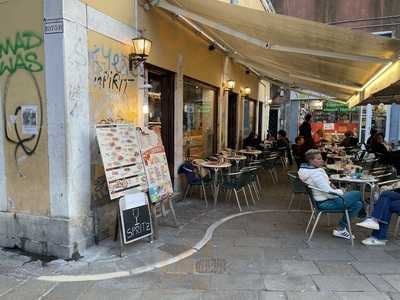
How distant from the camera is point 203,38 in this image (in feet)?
26.0

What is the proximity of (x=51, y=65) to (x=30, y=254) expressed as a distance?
86.0 inches

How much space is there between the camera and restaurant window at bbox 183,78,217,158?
7.53m

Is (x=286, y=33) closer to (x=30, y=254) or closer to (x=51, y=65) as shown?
(x=51, y=65)

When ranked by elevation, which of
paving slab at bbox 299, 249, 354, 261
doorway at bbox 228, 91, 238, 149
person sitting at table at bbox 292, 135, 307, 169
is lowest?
paving slab at bbox 299, 249, 354, 261

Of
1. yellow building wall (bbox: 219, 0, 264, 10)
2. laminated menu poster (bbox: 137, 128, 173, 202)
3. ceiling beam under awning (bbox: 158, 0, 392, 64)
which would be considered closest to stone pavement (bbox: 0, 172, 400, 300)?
laminated menu poster (bbox: 137, 128, 173, 202)

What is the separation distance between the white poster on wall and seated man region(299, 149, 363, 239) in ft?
11.2

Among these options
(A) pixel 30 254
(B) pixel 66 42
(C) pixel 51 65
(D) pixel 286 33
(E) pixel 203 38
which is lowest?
(A) pixel 30 254

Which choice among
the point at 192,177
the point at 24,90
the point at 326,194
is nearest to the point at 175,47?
the point at 192,177

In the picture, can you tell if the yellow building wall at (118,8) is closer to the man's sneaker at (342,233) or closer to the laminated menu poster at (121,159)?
the laminated menu poster at (121,159)

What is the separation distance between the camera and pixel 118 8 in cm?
475

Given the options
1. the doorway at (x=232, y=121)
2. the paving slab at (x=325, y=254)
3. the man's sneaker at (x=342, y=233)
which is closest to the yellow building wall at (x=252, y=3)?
the doorway at (x=232, y=121)

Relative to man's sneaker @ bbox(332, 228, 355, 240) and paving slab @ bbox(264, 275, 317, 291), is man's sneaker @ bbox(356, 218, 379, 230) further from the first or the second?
paving slab @ bbox(264, 275, 317, 291)

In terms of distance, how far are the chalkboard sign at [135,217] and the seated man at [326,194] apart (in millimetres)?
2135

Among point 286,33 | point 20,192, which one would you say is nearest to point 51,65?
point 20,192
